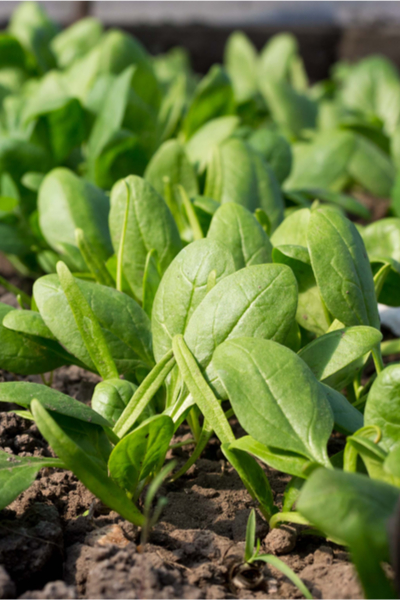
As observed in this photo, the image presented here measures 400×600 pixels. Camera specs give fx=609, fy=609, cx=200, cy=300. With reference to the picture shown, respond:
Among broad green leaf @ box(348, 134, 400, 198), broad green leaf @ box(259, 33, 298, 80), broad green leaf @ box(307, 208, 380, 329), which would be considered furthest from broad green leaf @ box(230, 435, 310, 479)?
broad green leaf @ box(259, 33, 298, 80)

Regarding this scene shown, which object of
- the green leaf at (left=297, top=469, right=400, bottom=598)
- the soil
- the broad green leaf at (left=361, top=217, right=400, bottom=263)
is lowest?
the soil

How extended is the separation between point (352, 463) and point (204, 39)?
370 cm

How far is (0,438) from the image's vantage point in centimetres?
86

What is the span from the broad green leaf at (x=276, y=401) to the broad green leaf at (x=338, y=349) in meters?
0.08

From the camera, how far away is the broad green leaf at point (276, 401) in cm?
68

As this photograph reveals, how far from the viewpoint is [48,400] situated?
713 mm

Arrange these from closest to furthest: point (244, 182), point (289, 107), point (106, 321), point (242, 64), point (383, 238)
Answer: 1. point (106, 321)
2. point (383, 238)
3. point (244, 182)
4. point (289, 107)
5. point (242, 64)

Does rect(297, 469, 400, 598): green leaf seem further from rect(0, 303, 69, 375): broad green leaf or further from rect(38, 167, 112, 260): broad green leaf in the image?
rect(38, 167, 112, 260): broad green leaf

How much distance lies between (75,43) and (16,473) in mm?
2198

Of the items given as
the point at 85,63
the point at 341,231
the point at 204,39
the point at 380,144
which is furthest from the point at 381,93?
the point at 341,231

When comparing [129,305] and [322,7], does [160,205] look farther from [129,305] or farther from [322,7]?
[322,7]

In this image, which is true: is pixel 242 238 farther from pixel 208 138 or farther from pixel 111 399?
pixel 208 138

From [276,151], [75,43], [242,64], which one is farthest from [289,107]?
[75,43]

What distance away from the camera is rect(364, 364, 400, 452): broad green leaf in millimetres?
665
